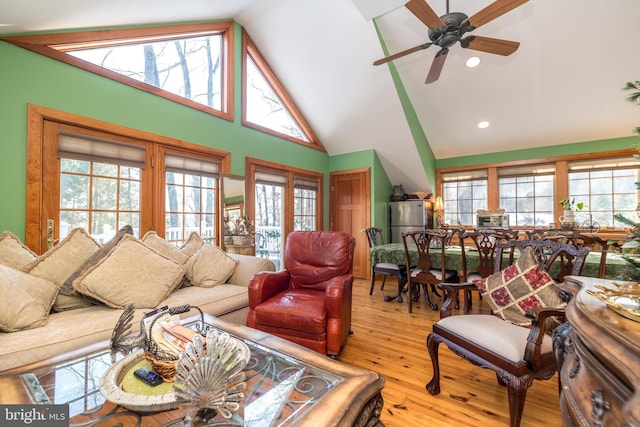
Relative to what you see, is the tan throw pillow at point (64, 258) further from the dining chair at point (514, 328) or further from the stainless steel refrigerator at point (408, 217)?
the stainless steel refrigerator at point (408, 217)

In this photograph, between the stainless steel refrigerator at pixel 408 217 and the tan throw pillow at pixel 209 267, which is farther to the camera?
the stainless steel refrigerator at pixel 408 217

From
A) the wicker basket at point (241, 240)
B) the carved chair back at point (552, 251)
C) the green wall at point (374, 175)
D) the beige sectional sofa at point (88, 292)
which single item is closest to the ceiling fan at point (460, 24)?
the carved chair back at point (552, 251)

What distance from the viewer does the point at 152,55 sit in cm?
322

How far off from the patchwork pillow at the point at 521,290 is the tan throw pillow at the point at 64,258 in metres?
3.02

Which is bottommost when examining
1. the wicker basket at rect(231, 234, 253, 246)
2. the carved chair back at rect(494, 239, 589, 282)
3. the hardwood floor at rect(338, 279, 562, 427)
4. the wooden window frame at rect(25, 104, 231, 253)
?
the hardwood floor at rect(338, 279, 562, 427)

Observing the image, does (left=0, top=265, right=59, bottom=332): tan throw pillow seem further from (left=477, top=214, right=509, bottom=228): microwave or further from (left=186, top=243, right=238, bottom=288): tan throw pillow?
(left=477, top=214, right=509, bottom=228): microwave

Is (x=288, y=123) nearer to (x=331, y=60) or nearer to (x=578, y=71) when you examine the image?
(x=331, y=60)

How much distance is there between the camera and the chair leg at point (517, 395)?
139 cm

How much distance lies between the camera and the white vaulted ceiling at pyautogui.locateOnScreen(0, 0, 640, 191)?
3285mm

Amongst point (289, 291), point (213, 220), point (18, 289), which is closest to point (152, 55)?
point (213, 220)

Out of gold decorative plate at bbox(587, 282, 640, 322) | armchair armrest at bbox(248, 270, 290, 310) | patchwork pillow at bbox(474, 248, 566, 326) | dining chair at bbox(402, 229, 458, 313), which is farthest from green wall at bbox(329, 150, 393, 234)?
gold decorative plate at bbox(587, 282, 640, 322)

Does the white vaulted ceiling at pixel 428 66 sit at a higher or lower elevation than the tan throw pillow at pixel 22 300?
higher

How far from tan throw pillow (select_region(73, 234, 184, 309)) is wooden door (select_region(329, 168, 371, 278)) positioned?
3611 mm

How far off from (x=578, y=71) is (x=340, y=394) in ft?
16.9
